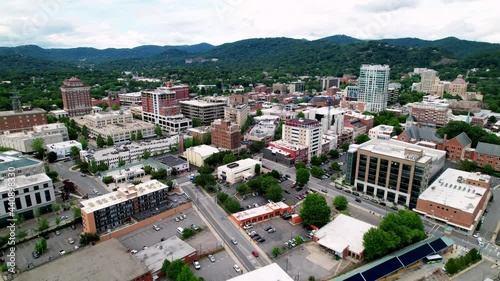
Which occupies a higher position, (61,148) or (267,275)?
(61,148)

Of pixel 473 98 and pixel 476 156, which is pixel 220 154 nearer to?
pixel 476 156

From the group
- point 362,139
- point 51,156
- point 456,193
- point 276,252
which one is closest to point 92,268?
point 276,252

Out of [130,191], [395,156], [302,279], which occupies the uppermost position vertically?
[395,156]

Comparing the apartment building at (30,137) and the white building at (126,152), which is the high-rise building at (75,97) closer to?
the apartment building at (30,137)

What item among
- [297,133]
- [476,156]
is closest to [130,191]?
[297,133]

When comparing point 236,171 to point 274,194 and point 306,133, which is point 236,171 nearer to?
point 274,194

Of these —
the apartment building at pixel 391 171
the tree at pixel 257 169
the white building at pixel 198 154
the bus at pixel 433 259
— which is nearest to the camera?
the bus at pixel 433 259

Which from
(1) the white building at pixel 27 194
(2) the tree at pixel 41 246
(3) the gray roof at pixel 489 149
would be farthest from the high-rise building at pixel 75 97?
(3) the gray roof at pixel 489 149
